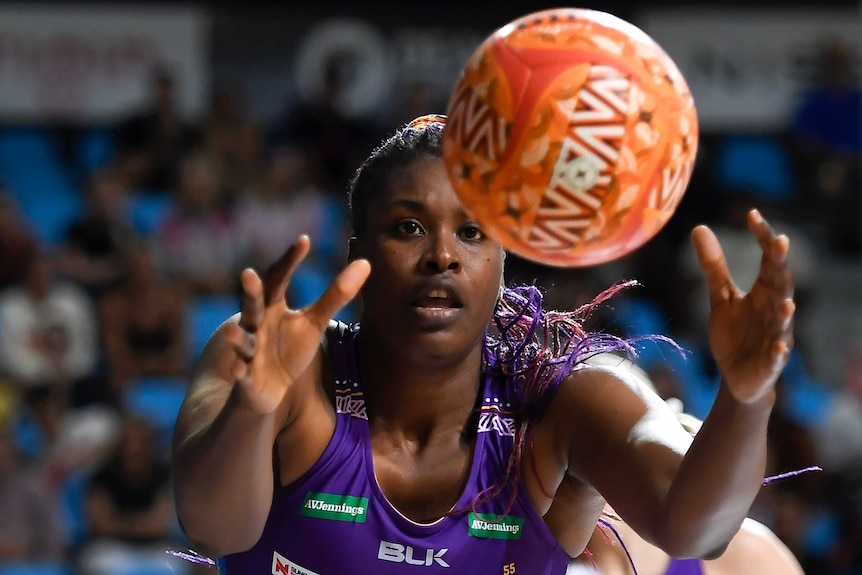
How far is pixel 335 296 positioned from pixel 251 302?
0.52ft

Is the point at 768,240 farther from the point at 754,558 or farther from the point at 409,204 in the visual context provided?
the point at 754,558

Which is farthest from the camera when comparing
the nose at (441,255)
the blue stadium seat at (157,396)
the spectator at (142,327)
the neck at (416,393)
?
the spectator at (142,327)

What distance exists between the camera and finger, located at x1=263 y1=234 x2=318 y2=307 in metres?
2.42

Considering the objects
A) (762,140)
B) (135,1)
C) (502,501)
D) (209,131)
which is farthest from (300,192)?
(502,501)

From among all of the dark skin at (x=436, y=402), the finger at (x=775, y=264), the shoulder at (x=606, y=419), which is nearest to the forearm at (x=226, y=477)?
the dark skin at (x=436, y=402)

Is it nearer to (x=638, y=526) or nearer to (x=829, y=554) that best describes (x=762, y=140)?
(x=829, y=554)

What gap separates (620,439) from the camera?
2758 mm

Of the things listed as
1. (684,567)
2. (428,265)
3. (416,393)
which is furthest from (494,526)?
(684,567)

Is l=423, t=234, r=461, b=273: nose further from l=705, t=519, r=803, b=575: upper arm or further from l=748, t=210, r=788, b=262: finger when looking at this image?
l=705, t=519, r=803, b=575: upper arm

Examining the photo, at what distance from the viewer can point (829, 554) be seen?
7434 mm

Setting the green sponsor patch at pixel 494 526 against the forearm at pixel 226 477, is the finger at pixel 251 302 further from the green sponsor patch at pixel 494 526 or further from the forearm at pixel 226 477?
the green sponsor patch at pixel 494 526

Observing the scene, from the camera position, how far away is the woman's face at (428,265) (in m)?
2.77

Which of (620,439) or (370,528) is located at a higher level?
(620,439)

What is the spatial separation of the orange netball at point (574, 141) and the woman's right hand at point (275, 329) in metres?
0.33
